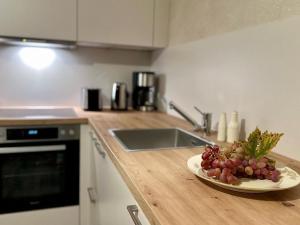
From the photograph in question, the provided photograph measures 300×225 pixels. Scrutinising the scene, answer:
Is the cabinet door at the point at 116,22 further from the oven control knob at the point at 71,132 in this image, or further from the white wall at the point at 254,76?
the oven control knob at the point at 71,132

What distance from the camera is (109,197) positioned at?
4.00 feet

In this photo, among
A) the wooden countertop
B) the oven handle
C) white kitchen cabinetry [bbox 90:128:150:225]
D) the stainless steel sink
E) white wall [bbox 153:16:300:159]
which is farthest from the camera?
the oven handle

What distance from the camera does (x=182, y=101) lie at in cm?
200

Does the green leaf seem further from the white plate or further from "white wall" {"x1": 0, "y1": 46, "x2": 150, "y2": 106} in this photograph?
"white wall" {"x1": 0, "y1": 46, "x2": 150, "y2": 106}

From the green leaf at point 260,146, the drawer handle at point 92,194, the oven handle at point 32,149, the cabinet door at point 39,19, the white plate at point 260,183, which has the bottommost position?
the drawer handle at point 92,194

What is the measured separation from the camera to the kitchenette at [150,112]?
2.54ft

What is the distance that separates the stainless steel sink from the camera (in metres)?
1.52

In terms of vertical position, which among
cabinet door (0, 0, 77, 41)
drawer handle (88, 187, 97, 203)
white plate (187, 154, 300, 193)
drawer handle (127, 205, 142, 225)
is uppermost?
cabinet door (0, 0, 77, 41)

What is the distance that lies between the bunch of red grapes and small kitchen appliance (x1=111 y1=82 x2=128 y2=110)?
1.57 m

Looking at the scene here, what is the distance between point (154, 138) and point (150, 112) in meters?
0.69

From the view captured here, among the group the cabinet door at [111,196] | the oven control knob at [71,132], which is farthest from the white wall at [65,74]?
the cabinet door at [111,196]

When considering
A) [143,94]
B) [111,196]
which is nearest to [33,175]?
[111,196]

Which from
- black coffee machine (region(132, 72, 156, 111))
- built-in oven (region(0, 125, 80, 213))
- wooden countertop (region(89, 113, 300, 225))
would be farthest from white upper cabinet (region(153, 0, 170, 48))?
wooden countertop (region(89, 113, 300, 225))

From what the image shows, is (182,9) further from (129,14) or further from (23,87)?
(23,87)
